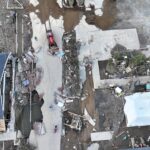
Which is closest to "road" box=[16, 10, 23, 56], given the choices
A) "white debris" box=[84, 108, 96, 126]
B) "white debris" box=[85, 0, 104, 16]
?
"white debris" box=[85, 0, 104, 16]

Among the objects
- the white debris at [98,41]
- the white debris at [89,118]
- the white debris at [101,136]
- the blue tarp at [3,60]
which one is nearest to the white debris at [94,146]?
the white debris at [101,136]

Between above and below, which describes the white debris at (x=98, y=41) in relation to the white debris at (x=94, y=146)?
above

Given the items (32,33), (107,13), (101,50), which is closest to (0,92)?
(32,33)

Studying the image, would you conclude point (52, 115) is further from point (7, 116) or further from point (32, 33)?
point (32, 33)

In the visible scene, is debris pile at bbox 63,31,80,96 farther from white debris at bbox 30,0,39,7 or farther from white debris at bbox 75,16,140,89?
white debris at bbox 30,0,39,7

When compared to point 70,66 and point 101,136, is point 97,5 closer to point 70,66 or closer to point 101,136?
point 70,66

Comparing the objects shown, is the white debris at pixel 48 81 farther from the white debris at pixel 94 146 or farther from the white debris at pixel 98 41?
the white debris at pixel 94 146
